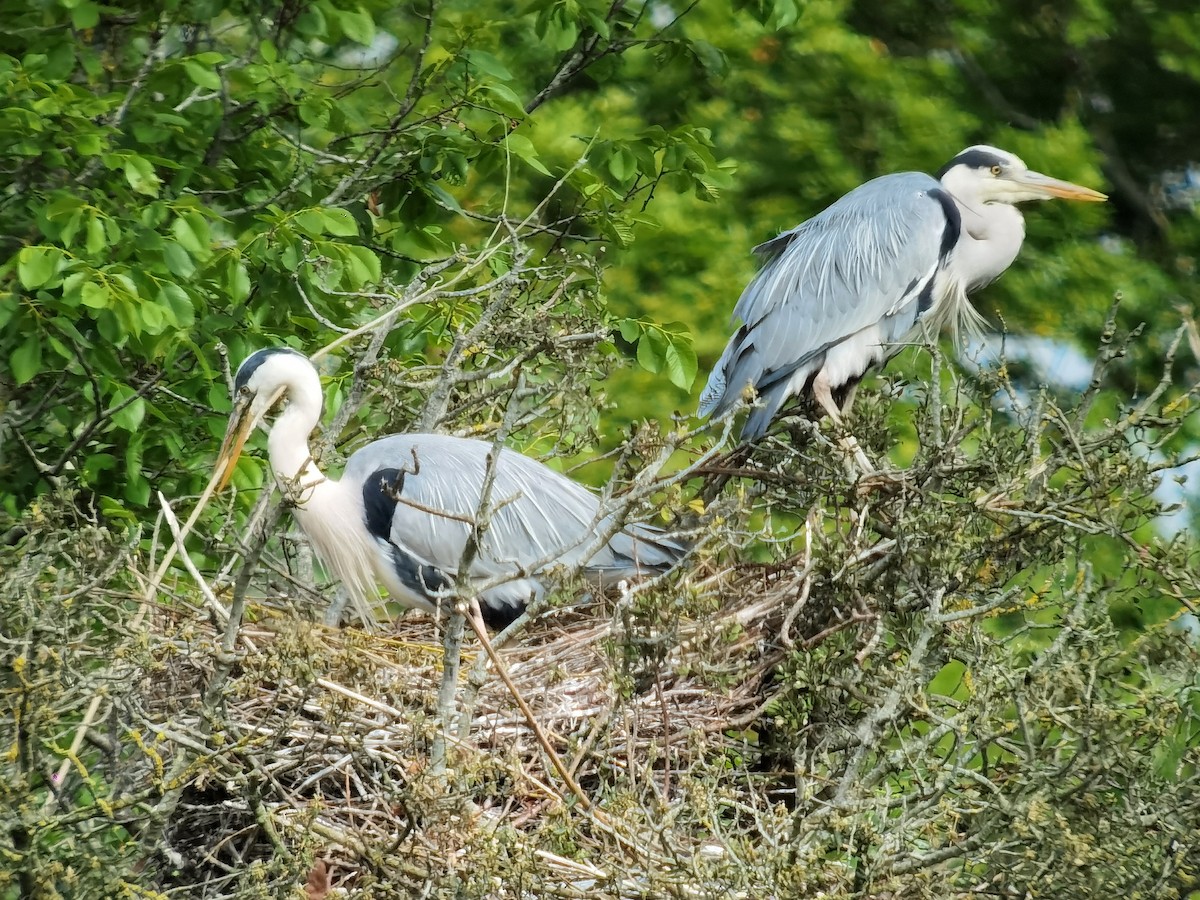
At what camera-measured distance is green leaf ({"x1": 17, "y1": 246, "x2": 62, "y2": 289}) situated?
4500 mm

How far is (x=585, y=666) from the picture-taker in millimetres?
4852

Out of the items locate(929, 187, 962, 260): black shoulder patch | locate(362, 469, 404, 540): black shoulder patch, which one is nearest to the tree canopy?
locate(362, 469, 404, 540): black shoulder patch

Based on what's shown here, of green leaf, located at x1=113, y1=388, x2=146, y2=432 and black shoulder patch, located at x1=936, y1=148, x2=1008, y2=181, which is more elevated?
green leaf, located at x1=113, y1=388, x2=146, y2=432

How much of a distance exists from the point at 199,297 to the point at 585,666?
1.65 metres

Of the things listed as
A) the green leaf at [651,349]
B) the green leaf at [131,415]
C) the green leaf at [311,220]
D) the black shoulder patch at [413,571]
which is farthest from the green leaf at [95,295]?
the green leaf at [651,349]

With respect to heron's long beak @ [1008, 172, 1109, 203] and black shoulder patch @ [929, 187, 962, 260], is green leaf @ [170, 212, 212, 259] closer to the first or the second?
black shoulder patch @ [929, 187, 962, 260]

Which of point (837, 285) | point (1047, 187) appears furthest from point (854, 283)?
point (1047, 187)

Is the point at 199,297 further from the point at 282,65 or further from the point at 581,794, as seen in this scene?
the point at 581,794

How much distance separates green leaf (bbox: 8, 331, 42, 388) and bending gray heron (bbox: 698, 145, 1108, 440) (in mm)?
2475

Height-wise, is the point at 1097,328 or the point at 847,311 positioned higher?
the point at 847,311

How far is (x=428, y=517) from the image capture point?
5.25 meters

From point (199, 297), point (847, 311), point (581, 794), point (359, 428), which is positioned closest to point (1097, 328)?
point (847, 311)

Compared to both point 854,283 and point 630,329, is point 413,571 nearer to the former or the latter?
point 630,329

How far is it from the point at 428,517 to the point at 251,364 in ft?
2.52
